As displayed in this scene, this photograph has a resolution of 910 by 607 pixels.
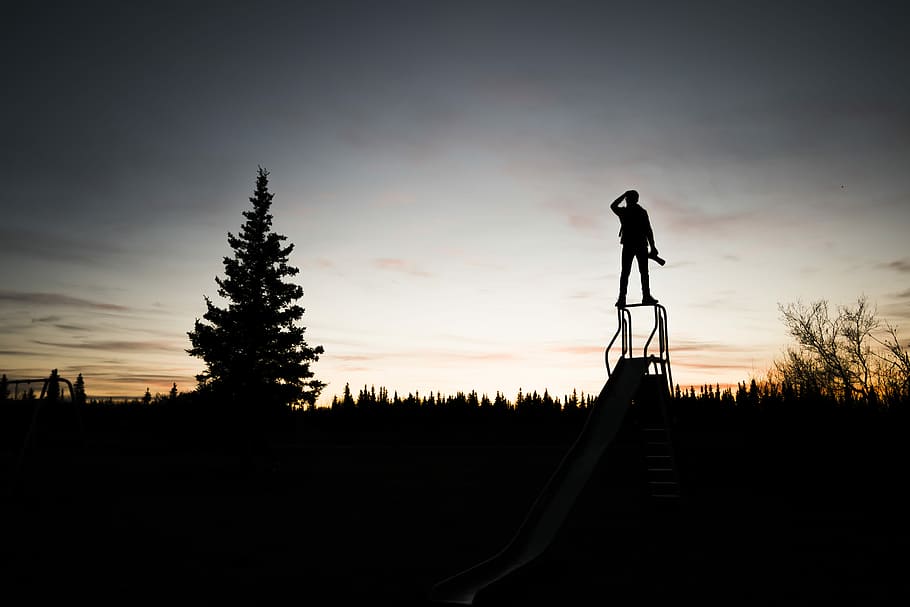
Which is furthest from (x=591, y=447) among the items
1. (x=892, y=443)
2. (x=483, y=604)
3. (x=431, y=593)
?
(x=892, y=443)

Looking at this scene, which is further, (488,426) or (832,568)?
(488,426)

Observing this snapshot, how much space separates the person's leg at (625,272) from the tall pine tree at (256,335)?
73.5 ft

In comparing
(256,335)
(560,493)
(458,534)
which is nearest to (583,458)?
(560,493)

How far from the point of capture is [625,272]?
1193cm

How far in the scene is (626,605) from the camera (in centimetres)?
741

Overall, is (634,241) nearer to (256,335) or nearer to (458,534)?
(458,534)

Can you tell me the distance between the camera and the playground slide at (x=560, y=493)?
720 centimetres

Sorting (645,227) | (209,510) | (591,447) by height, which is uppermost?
(645,227)

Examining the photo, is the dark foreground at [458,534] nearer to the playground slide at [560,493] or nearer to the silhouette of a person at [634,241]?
the playground slide at [560,493]

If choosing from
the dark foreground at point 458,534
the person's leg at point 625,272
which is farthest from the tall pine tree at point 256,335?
the person's leg at point 625,272

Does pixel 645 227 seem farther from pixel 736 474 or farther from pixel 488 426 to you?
pixel 488 426

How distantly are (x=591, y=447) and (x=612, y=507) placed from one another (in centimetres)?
782

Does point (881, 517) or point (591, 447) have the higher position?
point (591, 447)

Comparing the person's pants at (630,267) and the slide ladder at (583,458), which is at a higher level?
the person's pants at (630,267)
